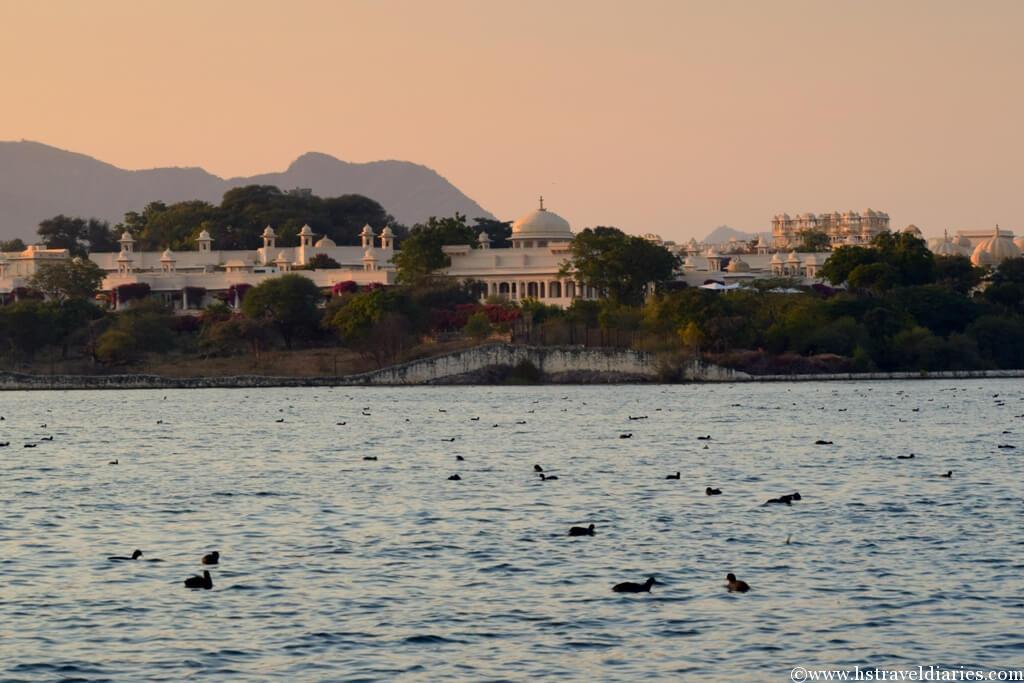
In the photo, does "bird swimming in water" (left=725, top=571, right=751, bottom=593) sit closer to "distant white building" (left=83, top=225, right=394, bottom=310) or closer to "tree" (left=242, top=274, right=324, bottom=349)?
"tree" (left=242, top=274, right=324, bottom=349)

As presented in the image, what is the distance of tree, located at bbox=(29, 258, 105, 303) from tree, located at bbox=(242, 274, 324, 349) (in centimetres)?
2748

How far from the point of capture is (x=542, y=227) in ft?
584

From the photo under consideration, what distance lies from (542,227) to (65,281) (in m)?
45.0

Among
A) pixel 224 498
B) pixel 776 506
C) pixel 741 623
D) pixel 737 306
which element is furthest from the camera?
pixel 737 306

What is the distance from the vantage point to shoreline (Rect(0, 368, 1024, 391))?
122m

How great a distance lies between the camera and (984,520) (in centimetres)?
3688

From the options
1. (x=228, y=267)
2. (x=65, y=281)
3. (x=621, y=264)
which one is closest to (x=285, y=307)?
(x=621, y=264)

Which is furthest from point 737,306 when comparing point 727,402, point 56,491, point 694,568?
point 694,568

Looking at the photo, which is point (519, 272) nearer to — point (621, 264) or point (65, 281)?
point (621, 264)

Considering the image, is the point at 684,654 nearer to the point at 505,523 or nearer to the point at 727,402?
the point at 505,523

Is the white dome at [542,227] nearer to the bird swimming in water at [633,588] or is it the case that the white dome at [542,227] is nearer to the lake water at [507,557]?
the lake water at [507,557]

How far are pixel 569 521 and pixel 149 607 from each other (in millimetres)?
11933

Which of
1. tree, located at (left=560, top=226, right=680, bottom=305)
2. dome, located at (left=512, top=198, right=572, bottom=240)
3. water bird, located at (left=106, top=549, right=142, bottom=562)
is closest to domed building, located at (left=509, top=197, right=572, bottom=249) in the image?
dome, located at (left=512, top=198, right=572, bottom=240)

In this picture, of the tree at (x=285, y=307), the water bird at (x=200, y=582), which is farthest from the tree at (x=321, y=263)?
the water bird at (x=200, y=582)
